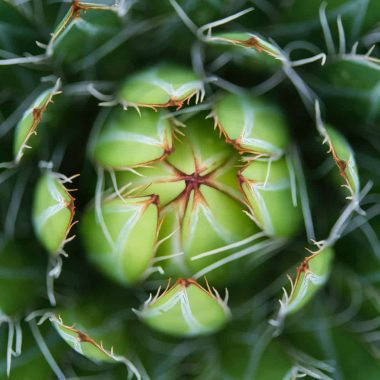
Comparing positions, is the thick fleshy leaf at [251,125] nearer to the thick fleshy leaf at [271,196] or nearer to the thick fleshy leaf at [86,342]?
the thick fleshy leaf at [271,196]

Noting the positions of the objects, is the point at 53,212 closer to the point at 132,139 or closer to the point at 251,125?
the point at 132,139

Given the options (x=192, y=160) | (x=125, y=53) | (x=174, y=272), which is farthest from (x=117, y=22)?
(x=174, y=272)

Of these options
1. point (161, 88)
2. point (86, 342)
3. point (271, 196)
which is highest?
point (161, 88)

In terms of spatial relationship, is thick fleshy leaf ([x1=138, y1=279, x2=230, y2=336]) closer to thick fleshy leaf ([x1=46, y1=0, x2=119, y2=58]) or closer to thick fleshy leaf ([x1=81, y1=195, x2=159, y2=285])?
thick fleshy leaf ([x1=81, y1=195, x2=159, y2=285])

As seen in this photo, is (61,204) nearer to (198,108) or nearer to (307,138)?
(198,108)

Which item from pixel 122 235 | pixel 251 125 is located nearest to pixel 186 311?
pixel 122 235

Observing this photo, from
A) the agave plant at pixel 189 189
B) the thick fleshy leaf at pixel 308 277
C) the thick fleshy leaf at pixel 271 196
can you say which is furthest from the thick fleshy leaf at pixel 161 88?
the thick fleshy leaf at pixel 308 277

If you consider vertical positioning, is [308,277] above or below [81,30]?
below
